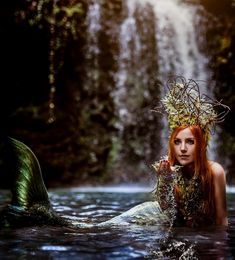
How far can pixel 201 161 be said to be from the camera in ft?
14.7

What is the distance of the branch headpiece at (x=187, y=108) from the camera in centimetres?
462

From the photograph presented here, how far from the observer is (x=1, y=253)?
3.51m

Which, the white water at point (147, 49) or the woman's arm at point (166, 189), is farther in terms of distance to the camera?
the white water at point (147, 49)

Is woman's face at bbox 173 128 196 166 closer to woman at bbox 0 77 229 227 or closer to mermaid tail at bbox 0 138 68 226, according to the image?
woman at bbox 0 77 229 227

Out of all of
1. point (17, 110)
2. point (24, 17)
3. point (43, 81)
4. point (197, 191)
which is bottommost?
point (197, 191)

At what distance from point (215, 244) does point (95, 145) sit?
10932 millimetres

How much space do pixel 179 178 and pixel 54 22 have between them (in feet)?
33.6

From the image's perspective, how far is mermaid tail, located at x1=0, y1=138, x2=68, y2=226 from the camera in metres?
4.37

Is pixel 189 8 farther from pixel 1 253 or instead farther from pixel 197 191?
pixel 1 253

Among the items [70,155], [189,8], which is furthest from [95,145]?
[189,8]

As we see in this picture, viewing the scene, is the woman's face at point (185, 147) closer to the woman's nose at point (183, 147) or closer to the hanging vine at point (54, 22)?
the woman's nose at point (183, 147)

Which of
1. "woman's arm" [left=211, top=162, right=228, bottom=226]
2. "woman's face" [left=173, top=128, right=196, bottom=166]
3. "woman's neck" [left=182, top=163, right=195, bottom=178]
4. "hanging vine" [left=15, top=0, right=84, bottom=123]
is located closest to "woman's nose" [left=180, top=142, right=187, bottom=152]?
"woman's face" [left=173, top=128, right=196, bottom=166]

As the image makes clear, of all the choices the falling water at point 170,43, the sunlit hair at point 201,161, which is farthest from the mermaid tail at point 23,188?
the falling water at point 170,43

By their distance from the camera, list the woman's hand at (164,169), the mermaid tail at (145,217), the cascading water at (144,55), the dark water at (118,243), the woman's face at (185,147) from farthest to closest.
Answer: the cascading water at (144,55) → the mermaid tail at (145,217) → the woman's face at (185,147) → the woman's hand at (164,169) → the dark water at (118,243)
